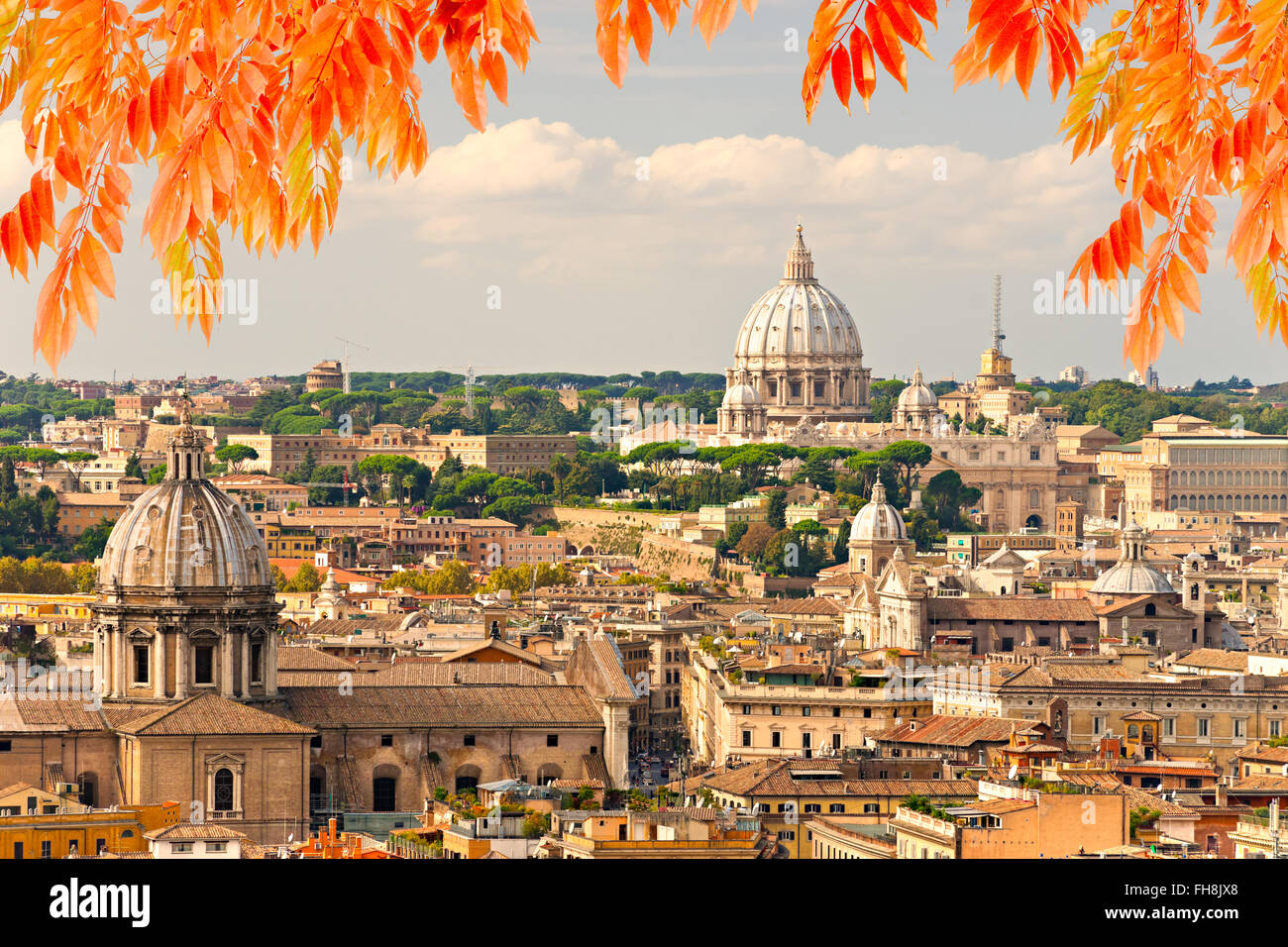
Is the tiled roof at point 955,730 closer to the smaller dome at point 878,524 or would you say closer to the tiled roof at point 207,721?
the tiled roof at point 207,721

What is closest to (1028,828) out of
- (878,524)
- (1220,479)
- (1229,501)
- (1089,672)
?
(1089,672)

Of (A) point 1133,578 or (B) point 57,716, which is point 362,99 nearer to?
(B) point 57,716

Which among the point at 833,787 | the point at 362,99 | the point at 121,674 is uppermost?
the point at 362,99

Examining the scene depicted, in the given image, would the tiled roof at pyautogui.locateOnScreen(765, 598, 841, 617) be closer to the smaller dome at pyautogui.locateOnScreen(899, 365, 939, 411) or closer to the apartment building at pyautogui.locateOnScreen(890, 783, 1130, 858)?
the apartment building at pyautogui.locateOnScreen(890, 783, 1130, 858)

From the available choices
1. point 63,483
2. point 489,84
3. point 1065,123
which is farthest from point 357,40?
point 63,483

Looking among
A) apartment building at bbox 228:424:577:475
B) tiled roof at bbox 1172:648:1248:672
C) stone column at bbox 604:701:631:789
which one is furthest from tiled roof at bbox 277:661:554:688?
apartment building at bbox 228:424:577:475

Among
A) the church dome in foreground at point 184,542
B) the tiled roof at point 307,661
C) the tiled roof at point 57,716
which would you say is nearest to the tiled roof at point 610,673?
the church dome in foreground at point 184,542
